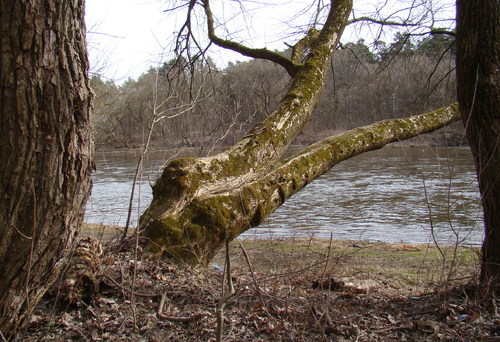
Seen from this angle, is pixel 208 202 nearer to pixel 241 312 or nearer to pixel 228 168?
pixel 228 168

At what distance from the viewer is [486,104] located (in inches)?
143

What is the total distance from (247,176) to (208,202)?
59cm

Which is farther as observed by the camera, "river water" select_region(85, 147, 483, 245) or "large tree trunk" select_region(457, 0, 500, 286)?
"river water" select_region(85, 147, 483, 245)

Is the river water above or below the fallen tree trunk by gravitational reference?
below

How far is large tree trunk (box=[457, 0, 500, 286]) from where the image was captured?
3582mm

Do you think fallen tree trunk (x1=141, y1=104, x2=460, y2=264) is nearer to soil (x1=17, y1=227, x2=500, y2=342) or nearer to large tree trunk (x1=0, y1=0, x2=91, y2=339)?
soil (x1=17, y1=227, x2=500, y2=342)

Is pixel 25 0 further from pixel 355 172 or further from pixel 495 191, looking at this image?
pixel 355 172

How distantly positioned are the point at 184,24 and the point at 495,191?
5587 millimetres

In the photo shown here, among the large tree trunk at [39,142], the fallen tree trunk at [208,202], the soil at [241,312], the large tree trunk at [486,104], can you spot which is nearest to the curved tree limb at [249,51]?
the fallen tree trunk at [208,202]

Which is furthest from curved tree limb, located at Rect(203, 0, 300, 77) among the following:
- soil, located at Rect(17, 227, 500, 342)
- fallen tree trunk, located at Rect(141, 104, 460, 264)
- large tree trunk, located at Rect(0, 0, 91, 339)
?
large tree trunk, located at Rect(0, 0, 91, 339)

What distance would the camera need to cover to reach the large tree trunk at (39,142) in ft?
6.19

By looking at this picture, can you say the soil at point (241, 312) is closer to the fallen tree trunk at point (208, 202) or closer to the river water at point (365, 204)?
the fallen tree trunk at point (208, 202)

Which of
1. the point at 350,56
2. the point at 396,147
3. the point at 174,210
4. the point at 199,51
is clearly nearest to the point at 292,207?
the point at 350,56

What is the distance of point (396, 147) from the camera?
33188mm
